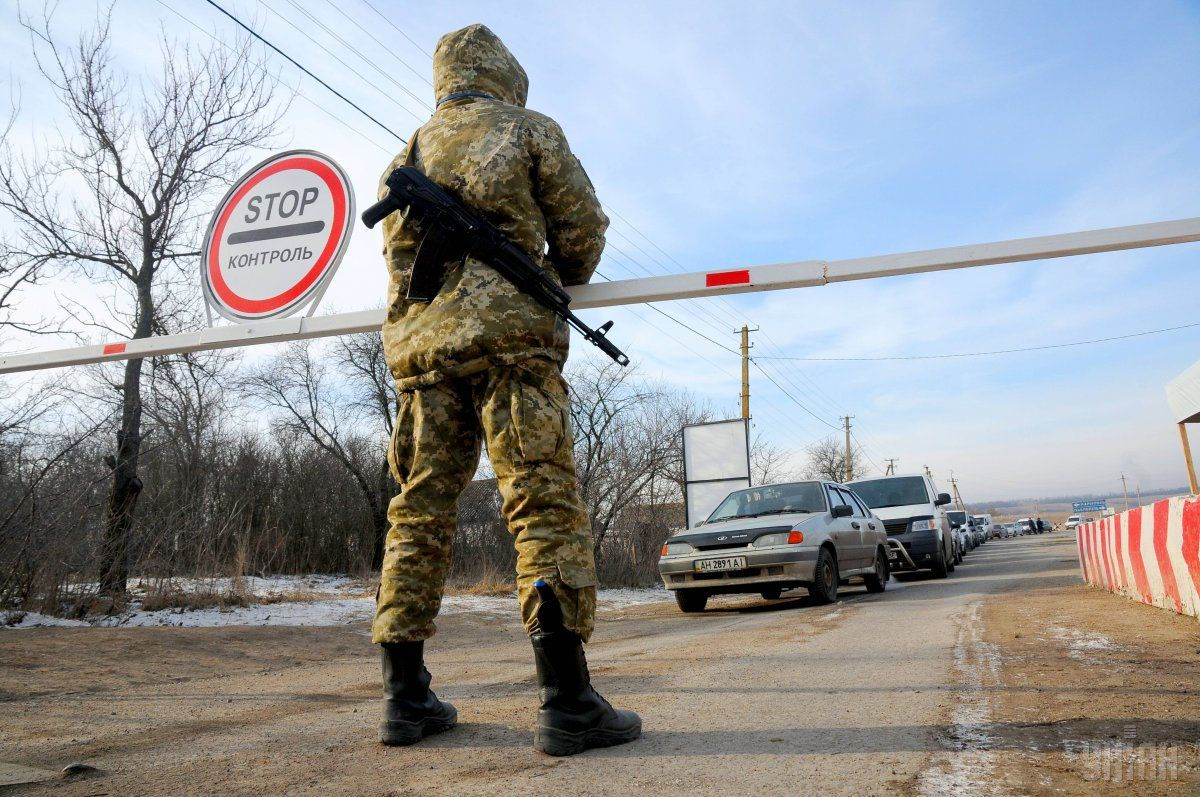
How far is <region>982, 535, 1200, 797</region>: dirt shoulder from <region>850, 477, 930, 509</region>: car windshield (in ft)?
30.8

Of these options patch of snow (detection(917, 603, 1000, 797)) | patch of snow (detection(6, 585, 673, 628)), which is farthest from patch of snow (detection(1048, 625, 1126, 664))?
patch of snow (detection(6, 585, 673, 628))

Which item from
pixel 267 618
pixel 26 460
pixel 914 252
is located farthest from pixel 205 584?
pixel 914 252

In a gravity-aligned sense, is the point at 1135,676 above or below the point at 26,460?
below

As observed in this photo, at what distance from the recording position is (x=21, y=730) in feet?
9.78

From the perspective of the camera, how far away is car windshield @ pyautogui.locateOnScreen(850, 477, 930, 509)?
1460 centimetres

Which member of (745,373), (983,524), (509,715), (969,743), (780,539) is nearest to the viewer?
(969,743)

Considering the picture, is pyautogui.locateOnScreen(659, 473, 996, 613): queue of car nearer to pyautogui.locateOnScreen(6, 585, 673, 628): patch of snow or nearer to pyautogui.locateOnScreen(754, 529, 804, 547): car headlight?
pyautogui.locateOnScreen(754, 529, 804, 547): car headlight

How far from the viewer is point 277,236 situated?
4566 millimetres

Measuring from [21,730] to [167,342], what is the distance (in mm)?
1942

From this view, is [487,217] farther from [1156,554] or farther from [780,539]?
[780,539]

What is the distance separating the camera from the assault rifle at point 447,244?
2672 millimetres

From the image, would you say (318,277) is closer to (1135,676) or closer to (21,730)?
(21,730)

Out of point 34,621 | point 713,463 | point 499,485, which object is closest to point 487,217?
point 499,485

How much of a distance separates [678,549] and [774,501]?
5.46 ft
